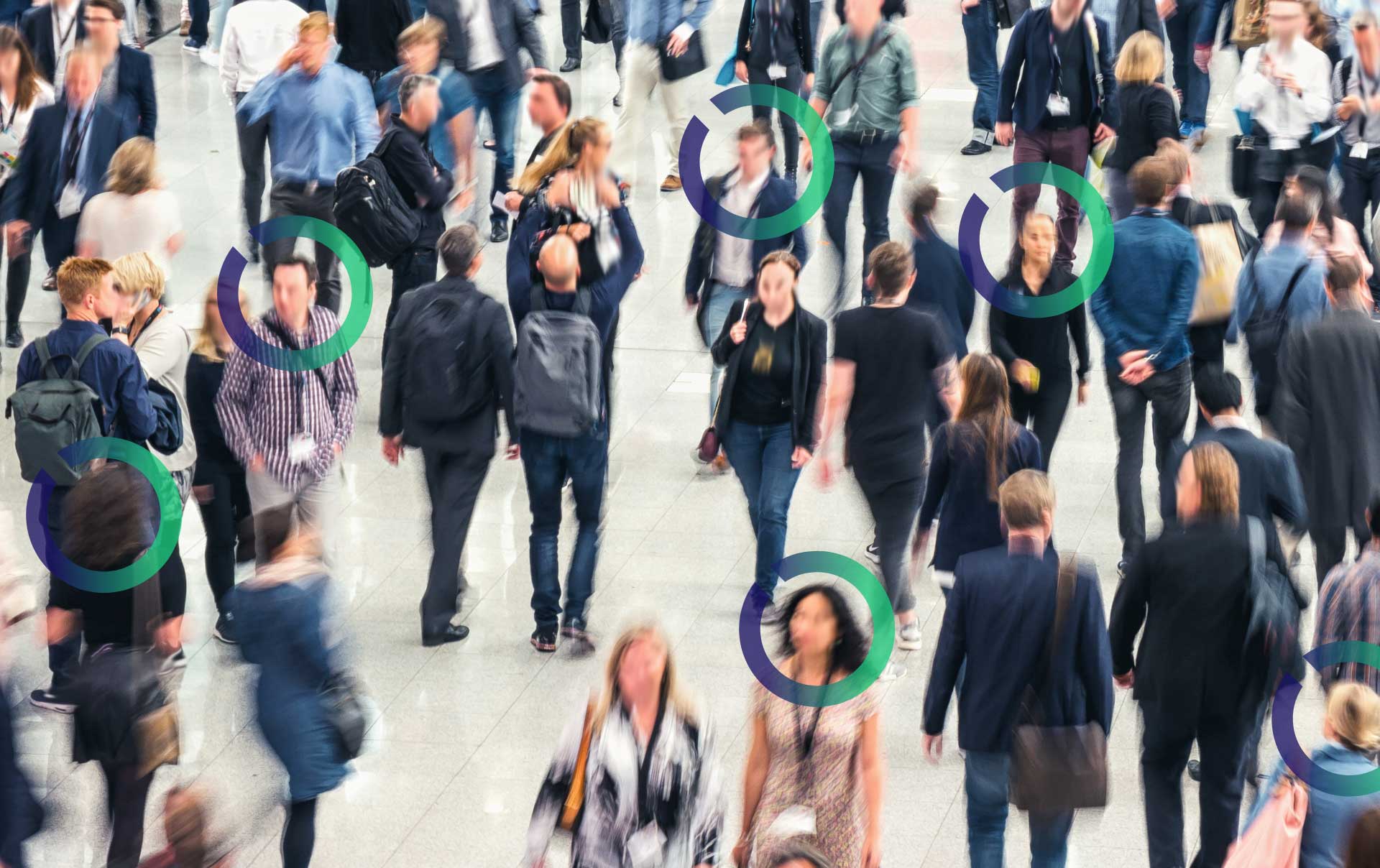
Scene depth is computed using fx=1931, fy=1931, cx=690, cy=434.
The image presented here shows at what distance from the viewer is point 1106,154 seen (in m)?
11.2

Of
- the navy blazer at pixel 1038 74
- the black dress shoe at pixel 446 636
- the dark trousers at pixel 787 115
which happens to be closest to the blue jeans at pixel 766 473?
the black dress shoe at pixel 446 636

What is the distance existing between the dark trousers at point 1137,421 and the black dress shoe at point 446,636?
286 centimetres

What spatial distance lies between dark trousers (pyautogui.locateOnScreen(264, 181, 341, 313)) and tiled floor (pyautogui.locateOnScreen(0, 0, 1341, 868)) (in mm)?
475

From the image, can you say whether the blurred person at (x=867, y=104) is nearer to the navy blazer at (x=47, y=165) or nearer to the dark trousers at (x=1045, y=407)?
the dark trousers at (x=1045, y=407)

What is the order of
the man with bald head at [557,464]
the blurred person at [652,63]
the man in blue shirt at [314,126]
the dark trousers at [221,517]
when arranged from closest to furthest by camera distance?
the man with bald head at [557,464] → the dark trousers at [221,517] → the man in blue shirt at [314,126] → the blurred person at [652,63]

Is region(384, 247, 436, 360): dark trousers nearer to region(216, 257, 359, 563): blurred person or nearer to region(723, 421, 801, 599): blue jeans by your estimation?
region(216, 257, 359, 563): blurred person

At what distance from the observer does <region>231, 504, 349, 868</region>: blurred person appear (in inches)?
227

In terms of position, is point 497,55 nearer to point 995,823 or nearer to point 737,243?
point 737,243

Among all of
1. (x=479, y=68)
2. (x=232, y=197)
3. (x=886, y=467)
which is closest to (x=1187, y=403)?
(x=886, y=467)

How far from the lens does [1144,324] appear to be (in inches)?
322

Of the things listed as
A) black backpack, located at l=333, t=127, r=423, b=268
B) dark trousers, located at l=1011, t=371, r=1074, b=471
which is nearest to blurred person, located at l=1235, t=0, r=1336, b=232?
dark trousers, located at l=1011, t=371, r=1074, b=471

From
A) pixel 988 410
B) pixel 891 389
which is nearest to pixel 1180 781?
pixel 988 410

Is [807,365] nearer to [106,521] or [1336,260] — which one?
[1336,260]

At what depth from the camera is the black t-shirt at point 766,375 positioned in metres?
7.65
